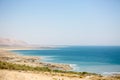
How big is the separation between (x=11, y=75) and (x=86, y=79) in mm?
9433

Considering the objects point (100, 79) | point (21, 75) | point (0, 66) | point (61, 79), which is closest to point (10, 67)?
point (0, 66)

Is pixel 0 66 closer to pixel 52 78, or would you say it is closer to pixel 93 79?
pixel 52 78

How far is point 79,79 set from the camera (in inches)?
910

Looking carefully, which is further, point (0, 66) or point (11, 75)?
point (0, 66)

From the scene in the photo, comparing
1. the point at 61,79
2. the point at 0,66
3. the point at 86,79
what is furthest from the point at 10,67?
the point at 86,79

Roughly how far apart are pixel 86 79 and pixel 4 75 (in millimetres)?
10171

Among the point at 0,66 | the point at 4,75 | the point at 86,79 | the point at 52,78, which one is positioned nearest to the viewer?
the point at 4,75

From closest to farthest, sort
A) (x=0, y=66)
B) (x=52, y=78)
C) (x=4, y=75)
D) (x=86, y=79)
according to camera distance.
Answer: (x=4, y=75), (x=52, y=78), (x=86, y=79), (x=0, y=66)

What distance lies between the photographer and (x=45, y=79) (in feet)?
70.7

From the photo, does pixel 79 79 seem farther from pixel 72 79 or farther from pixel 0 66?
pixel 0 66

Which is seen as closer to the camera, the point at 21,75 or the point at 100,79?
the point at 21,75

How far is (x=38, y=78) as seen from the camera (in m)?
21.3

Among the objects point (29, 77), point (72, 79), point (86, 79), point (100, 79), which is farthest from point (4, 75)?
point (100, 79)

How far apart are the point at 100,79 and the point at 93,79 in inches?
41.7
